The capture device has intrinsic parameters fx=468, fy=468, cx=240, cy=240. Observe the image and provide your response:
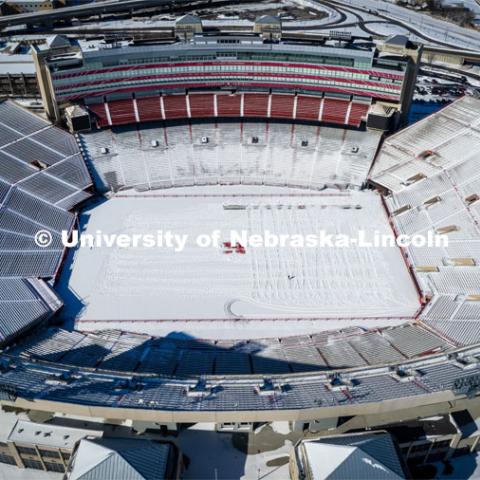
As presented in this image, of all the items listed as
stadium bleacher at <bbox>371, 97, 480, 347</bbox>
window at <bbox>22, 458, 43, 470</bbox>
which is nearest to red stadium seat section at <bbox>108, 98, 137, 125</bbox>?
stadium bleacher at <bbox>371, 97, 480, 347</bbox>

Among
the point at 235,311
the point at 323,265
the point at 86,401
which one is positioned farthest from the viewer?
the point at 323,265

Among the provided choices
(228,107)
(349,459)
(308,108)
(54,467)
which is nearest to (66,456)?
(54,467)

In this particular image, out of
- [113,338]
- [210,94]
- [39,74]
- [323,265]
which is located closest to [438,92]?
[210,94]

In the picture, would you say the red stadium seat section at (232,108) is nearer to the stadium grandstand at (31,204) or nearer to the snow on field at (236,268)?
the stadium grandstand at (31,204)

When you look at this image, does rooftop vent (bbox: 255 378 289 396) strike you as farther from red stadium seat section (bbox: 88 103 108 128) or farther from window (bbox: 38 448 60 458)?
red stadium seat section (bbox: 88 103 108 128)

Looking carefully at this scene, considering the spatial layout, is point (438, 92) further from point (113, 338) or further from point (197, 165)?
point (113, 338)

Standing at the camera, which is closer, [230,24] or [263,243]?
[263,243]

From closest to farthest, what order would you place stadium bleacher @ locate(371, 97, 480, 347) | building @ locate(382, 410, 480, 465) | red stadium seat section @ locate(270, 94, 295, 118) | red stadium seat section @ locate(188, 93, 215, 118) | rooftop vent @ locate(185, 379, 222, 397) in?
1. rooftop vent @ locate(185, 379, 222, 397)
2. building @ locate(382, 410, 480, 465)
3. stadium bleacher @ locate(371, 97, 480, 347)
4. red stadium seat section @ locate(270, 94, 295, 118)
5. red stadium seat section @ locate(188, 93, 215, 118)
